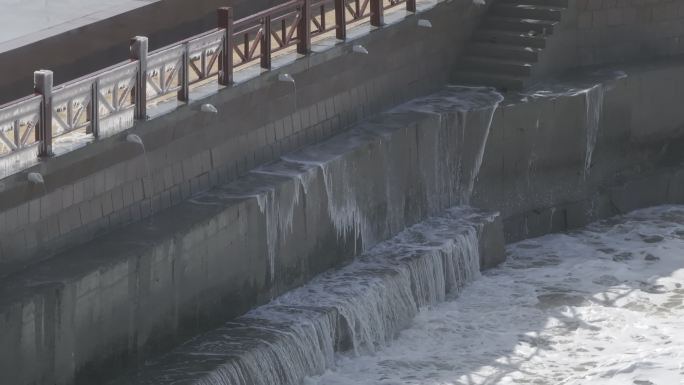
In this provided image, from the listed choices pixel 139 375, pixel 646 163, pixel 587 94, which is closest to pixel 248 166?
pixel 139 375

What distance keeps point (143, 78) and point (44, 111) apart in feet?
5.18

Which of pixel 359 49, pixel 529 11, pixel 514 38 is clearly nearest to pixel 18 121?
pixel 359 49

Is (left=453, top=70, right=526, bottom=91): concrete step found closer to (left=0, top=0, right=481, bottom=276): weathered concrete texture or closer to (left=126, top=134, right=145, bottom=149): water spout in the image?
(left=0, top=0, right=481, bottom=276): weathered concrete texture

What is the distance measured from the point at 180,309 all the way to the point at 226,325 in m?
0.79

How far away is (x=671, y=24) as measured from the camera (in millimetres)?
24938

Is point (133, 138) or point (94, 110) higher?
point (94, 110)

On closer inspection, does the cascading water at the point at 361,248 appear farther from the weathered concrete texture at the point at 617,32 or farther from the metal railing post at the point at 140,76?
the weathered concrete texture at the point at 617,32

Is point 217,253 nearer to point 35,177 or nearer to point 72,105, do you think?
point 72,105

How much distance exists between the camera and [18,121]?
15.8m

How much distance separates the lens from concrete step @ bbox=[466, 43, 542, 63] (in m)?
23.5

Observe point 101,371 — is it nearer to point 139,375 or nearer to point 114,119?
point 139,375

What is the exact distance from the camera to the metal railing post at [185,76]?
1792cm

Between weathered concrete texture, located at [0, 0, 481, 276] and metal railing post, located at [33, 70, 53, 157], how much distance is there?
0.15 m

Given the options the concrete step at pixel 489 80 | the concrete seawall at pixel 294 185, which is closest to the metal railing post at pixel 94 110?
the concrete seawall at pixel 294 185
